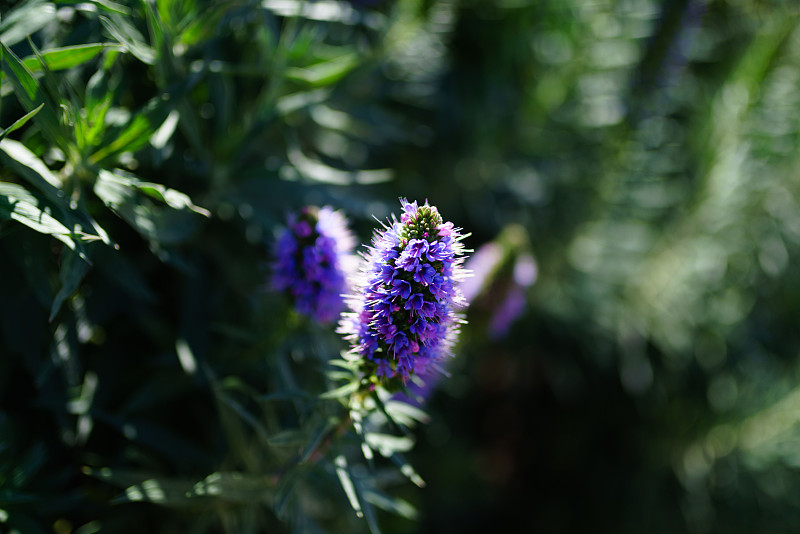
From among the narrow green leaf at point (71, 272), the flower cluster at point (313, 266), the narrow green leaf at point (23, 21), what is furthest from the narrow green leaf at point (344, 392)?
the narrow green leaf at point (23, 21)

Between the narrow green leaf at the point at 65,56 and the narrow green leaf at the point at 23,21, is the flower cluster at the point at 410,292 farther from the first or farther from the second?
the narrow green leaf at the point at 23,21

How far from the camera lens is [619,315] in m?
2.34

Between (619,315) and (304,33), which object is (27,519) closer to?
(304,33)

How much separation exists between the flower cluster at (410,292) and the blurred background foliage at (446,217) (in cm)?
21

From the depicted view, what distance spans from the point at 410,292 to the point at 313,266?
1.23 ft

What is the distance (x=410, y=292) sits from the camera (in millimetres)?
933

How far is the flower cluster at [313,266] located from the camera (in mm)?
1247

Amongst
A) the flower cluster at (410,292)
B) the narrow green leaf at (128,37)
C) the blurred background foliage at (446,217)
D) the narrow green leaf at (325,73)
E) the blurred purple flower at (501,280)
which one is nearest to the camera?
the flower cluster at (410,292)

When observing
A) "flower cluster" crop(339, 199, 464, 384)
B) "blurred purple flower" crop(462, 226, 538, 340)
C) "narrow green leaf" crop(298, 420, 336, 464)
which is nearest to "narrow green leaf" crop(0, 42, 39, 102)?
"flower cluster" crop(339, 199, 464, 384)

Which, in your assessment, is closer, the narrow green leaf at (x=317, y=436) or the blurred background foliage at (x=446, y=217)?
the narrow green leaf at (x=317, y=436)

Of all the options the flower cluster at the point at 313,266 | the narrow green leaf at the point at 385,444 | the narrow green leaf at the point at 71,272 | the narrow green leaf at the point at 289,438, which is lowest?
the narrow green leaf at the point at 289,438

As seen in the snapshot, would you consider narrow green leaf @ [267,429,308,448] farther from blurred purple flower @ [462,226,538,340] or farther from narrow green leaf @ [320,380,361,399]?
blurred purple flower @ [462,226,538,340]

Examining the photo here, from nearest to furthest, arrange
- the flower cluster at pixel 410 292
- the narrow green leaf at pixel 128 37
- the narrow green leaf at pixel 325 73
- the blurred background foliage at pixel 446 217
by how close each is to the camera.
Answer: the flower cluster at pixel 410 292
the narrow green leaf at pixel 128 37
the blurred background foliage at pixel 446 217
the narrow green leaf at pixel 325 73

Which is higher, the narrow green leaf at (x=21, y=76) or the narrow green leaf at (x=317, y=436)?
the narrow green leaf at (x=21, y=76)
